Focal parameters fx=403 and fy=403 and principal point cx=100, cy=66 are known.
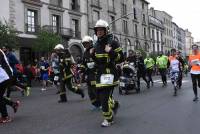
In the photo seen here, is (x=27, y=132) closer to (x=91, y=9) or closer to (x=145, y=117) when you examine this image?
Answer: (x=145, y=117)

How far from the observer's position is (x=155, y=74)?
4000 centimetres

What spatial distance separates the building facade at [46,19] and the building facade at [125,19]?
2.88 metres

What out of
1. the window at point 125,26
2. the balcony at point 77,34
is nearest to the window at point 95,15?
the balcony at point 77,34

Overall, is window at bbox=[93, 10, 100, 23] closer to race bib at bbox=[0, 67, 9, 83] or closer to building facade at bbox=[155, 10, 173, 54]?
race bib at bbox=[0, 67, 9, 83]

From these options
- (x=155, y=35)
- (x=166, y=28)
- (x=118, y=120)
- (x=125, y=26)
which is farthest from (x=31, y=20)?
(x=166, y=28)

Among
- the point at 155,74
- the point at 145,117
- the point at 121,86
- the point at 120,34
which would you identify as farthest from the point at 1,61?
the point at 120,34

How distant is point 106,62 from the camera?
25.3 feet

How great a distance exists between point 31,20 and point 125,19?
24940 mm


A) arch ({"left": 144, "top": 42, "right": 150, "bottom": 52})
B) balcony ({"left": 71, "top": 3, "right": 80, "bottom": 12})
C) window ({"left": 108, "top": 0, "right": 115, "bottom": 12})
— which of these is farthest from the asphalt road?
arch ({"left": 144, "top": 42, "right": 150, "bottom": 52})

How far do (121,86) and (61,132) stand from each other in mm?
8584

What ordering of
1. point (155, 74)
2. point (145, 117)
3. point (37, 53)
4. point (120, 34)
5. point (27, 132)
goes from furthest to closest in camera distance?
point (120, 34) < point (155, 74) < point (37, 53) < point (145, 117) < point (27, 132)

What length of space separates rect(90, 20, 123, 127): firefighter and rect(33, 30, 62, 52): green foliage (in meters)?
24.9

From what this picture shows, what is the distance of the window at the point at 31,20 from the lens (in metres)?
35.2

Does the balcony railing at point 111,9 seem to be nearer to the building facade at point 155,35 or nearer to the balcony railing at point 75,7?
the balcony railing at point 75,7
